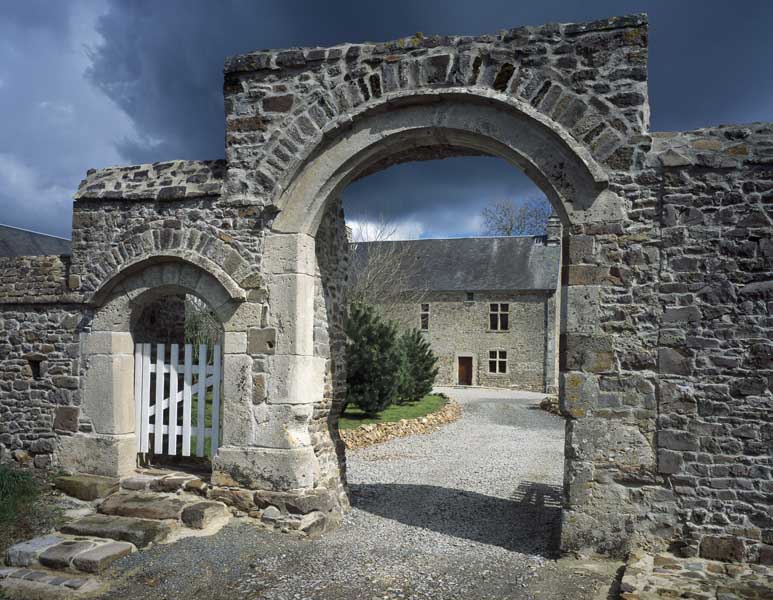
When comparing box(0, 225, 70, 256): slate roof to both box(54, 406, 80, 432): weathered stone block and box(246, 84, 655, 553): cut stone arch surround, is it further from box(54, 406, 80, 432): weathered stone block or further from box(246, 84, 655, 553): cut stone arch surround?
box(246, 84, 655, 553): cut stone arch surround

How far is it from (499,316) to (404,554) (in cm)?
2141

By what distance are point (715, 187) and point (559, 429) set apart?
10128mm

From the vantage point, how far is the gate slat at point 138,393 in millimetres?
6809

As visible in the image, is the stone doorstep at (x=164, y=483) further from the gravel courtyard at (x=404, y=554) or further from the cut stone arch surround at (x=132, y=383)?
the gravel courtyard at (x=404, y=554)

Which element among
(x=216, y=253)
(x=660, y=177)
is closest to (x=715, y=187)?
(x=660, y=177)

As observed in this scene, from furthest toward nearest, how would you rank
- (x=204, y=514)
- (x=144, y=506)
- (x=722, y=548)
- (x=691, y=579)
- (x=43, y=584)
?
1. (x=144, y=506)
2. (x=204, y=514)
3. (x=722, y=548)
4. (x=43, y=584)
5. (x=691, y=579)

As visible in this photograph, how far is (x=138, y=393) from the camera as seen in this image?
682 centimetres

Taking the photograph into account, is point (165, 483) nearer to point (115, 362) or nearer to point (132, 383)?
point (132, 383)

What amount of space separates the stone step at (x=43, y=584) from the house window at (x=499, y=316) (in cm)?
2261

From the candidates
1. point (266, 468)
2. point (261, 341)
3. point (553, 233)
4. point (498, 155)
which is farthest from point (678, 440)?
point (553, 233)

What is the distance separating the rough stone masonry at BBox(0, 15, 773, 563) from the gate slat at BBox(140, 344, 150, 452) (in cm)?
15

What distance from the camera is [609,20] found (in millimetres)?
5332

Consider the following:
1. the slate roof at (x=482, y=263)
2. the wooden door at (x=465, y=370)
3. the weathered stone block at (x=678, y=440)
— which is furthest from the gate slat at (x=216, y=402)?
the wooden door at (x=465, y=370)

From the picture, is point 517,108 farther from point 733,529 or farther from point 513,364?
point 513,364
